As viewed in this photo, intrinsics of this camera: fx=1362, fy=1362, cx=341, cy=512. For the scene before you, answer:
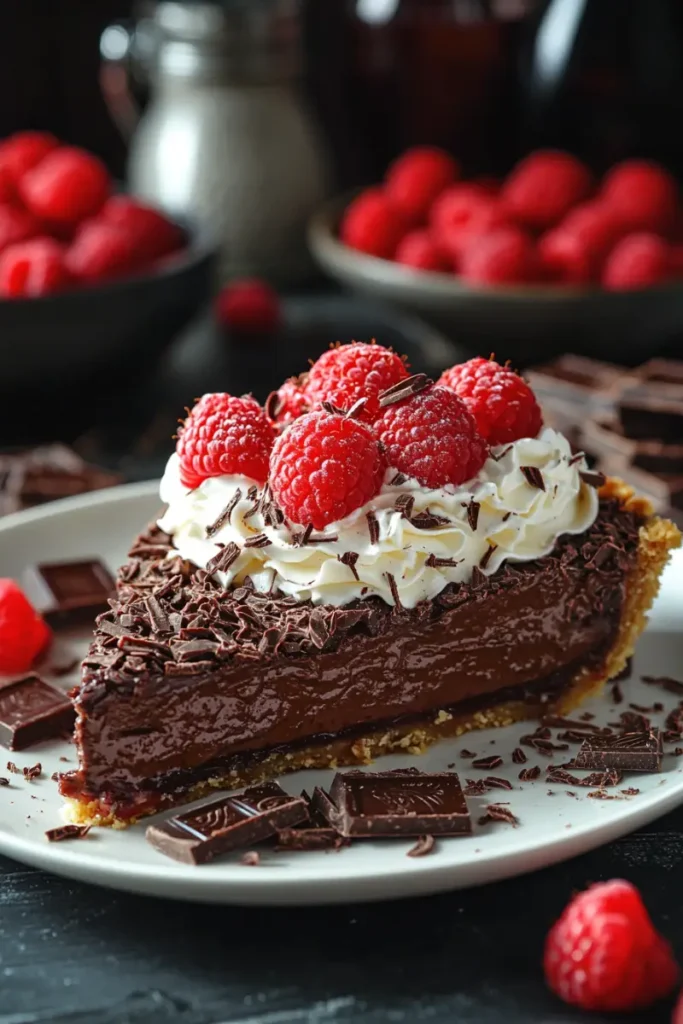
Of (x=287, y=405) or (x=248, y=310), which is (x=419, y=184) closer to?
(x=248, y=310)

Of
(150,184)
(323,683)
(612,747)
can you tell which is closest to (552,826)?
(612,747)

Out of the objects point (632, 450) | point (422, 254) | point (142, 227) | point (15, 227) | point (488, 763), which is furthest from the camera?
point (422, 254)

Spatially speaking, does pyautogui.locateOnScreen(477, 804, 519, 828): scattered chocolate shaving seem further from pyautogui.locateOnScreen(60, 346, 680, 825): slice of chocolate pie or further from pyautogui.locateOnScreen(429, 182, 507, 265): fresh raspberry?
pyautogui.locateOnScreen(429, 182, 507, 265): fresh raspberry

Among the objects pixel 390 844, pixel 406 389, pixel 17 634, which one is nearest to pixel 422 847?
pixel 390 844

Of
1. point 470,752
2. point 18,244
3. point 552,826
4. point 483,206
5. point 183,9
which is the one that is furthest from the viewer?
point 183,9

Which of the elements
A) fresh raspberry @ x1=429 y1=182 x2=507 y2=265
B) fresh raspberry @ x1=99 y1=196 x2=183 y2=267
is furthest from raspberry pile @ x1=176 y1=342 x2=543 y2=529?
fresh raspberry @ x1=429 y1=182 x2=507 y2=265

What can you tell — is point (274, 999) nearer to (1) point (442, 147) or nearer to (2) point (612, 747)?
(2) point (612, 747)

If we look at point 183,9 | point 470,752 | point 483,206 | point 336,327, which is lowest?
point 336,327

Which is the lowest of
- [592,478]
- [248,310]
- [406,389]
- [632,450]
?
[248,310]
